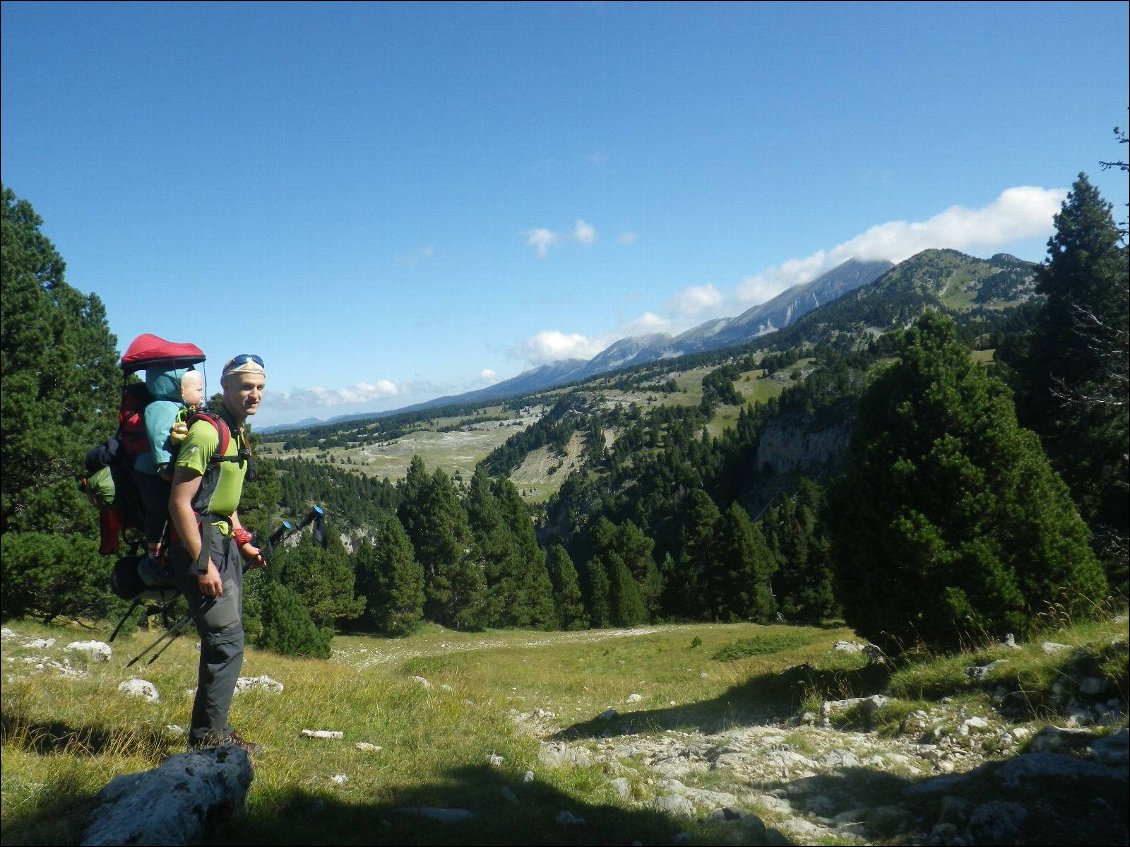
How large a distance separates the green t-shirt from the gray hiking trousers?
0.24 m

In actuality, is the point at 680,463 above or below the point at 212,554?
below

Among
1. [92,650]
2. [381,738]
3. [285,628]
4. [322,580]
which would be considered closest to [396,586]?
[322,580]

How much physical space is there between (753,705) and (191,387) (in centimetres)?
981

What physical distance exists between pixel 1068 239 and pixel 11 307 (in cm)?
3694

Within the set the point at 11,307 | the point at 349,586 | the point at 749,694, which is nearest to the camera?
the point at 749,694

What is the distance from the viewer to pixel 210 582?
4484 mm

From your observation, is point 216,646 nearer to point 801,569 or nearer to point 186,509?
point 186,509

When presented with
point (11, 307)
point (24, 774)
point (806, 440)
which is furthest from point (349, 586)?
point (806, 440)

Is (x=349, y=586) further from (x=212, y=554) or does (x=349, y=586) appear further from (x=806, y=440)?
(x=806, y=440)

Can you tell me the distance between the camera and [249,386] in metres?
4.96

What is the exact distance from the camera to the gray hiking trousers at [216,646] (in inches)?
184

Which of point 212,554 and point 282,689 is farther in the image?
point 282,689

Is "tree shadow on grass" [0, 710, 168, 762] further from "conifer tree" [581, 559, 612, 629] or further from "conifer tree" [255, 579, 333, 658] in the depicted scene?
"conifer tree" [581, 559, 612, 629]

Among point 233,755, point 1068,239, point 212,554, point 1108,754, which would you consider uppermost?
point 1068,239
